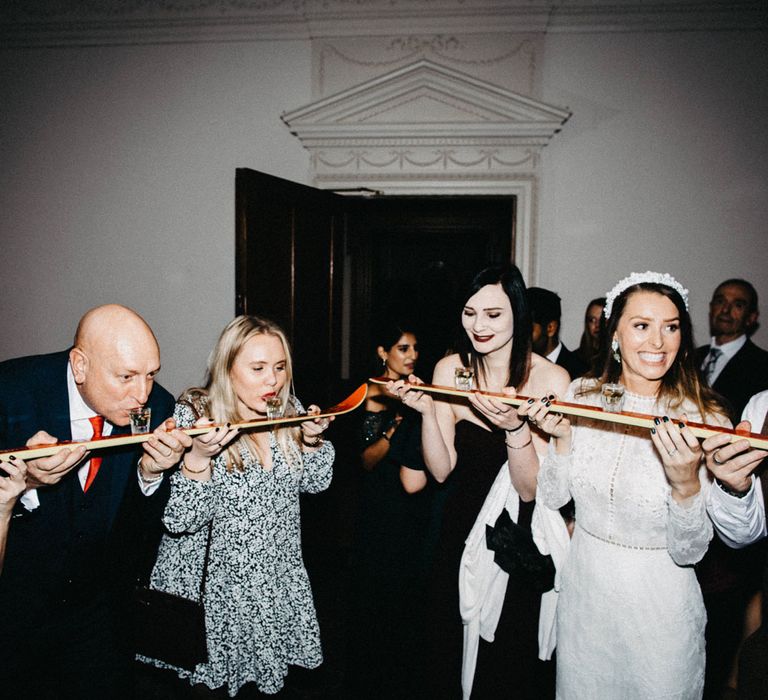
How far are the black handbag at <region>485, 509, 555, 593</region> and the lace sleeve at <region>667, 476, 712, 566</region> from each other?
54cm

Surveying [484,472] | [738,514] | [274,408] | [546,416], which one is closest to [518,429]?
[546,416]

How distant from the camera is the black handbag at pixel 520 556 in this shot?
77.8 inches

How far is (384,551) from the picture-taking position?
2.47 meters

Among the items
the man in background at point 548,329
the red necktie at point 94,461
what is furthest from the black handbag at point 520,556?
the man in background at point 548,329

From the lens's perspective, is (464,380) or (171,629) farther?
(464,380)

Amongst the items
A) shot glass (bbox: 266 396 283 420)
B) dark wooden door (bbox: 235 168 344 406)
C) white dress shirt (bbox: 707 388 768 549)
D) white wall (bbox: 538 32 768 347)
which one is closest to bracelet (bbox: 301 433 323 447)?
shot glass (bbox: 266 396 283 420)

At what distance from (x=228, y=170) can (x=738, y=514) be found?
207 inches

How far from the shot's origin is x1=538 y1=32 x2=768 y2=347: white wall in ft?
15.6

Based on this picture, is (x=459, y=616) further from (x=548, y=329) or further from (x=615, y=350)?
(x=548, y=329)

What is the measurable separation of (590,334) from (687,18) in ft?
10.3

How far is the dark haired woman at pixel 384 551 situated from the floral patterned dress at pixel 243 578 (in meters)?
0.53

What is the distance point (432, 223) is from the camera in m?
5.78

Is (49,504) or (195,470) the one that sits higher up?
(195,470)

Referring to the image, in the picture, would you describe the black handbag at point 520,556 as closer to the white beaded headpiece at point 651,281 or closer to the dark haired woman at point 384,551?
the dark haired woman at point 384,551
